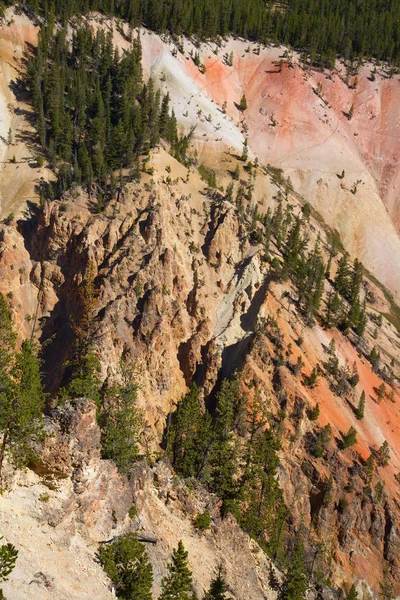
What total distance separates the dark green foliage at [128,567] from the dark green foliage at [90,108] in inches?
2333

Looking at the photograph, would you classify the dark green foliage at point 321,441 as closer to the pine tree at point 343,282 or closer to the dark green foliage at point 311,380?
the dark green foliage at point 311,380

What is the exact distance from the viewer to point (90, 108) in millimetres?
100938

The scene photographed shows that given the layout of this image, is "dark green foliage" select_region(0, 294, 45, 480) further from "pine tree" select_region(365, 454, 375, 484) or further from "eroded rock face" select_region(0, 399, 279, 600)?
"pine tree" select_region(365, 454, 375, 484)

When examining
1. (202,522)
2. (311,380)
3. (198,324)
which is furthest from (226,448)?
(198,324)

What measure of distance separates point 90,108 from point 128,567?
82.6m

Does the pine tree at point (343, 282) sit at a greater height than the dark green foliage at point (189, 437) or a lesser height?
greater

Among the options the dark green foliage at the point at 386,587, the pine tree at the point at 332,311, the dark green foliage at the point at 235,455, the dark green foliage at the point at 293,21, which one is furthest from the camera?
the dark green foliage at the point at 293,21

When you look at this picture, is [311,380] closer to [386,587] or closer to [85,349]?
[386,587]

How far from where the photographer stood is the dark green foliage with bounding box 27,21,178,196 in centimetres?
8938

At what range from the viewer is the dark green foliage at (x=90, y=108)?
293 feet

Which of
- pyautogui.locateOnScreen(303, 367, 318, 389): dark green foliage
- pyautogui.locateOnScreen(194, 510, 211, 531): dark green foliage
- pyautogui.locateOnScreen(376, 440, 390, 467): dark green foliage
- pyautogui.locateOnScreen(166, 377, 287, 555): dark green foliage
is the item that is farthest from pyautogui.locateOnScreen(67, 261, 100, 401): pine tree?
pyautogui.locateOnScreen(376, 440, 390, 467): dark green foliage

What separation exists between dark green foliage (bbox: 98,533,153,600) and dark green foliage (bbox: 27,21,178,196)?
5926cm

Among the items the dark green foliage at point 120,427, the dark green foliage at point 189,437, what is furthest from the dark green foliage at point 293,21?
the dark green foliage at point 120,427

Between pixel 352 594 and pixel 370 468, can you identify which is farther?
pixel 370 468
